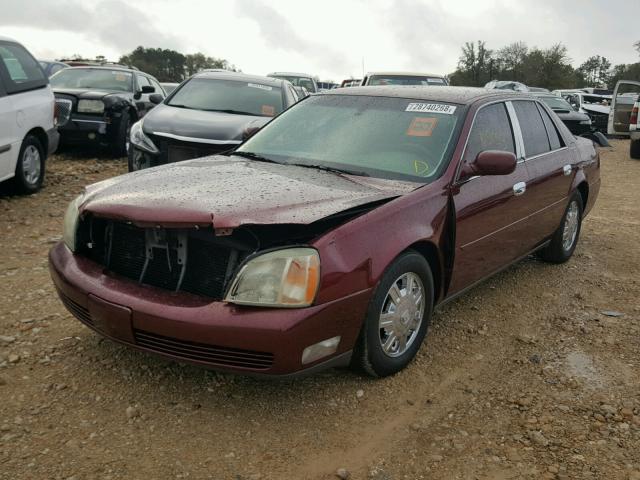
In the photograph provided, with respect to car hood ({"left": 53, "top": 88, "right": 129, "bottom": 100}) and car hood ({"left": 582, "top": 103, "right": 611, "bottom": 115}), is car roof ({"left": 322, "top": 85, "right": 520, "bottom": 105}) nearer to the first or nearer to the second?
car hood ({"left": 53, "top": 88, "right": 129, "bottom": 100})

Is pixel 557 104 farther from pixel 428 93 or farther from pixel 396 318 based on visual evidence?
pixel 396 318

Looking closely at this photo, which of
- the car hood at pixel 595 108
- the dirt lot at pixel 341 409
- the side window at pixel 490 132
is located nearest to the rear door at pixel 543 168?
the side window at pixel 490 132

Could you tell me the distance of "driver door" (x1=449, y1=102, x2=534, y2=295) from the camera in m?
3.71

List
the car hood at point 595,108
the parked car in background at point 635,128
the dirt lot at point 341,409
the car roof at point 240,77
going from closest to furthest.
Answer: the dirt lot at point 341,409 → the car roof at point 240,77 → the parked car in background at point 635,128 → the car hood at point 595,108

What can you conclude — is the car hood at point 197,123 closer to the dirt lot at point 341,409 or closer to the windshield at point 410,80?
the dirt lot at point 341,409

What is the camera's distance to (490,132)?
415 cm

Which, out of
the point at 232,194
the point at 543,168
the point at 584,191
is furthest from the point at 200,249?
the point at 584,191

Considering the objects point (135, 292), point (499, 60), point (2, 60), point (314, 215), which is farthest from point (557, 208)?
point (499, 60)

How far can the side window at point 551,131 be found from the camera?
5098 mm

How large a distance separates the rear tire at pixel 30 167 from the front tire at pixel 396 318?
17.1 feet

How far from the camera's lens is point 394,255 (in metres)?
3.05

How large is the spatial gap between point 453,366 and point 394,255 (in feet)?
2.96

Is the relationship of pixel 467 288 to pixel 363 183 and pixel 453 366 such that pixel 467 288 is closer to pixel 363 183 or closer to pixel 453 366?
pixel 453 366

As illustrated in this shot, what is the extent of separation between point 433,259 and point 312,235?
96cm
